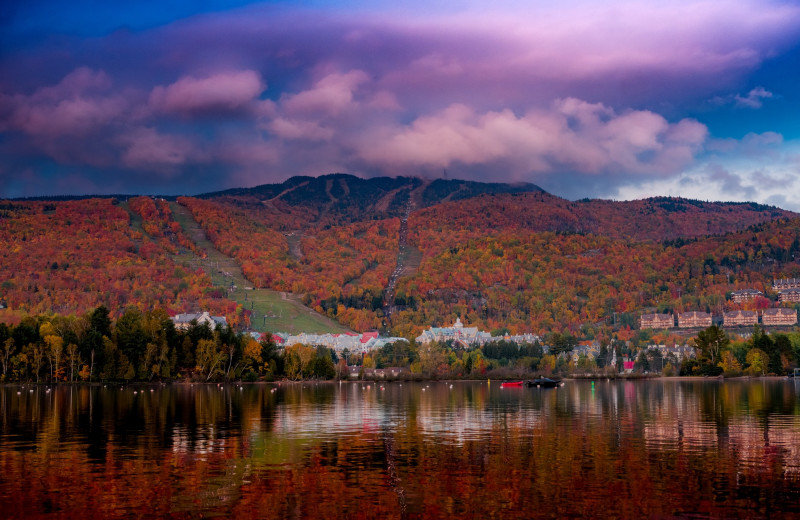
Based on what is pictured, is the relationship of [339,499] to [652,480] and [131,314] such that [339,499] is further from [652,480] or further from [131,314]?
[131,314]

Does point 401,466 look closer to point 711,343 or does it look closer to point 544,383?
point 544,383

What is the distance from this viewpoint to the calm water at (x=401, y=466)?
29594 mm

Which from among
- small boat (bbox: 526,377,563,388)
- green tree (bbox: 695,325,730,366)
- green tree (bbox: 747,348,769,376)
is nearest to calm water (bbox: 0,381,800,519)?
small boat (bbox: 526,377,563,388)

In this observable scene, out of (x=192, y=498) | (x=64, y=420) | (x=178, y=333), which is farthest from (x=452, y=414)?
(x=178, y=333)

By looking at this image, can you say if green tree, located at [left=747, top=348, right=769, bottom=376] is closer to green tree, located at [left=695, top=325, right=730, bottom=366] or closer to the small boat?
green tree, located at [left=695, top=325, right=730, bottom=366]

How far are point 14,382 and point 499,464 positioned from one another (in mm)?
127779

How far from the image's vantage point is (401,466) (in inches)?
1559

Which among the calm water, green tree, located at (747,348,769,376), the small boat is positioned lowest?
the small boat


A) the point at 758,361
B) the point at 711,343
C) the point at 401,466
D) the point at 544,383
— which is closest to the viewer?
the point at 401,466

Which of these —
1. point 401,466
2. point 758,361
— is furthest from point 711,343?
point 401,466

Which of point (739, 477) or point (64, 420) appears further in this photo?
point (64, 420)

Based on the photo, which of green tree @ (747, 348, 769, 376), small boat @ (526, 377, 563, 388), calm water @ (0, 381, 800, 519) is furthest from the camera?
green tree @ (747, 348, 769, 376)

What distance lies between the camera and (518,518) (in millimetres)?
27734

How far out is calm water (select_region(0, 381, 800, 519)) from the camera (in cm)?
2959
